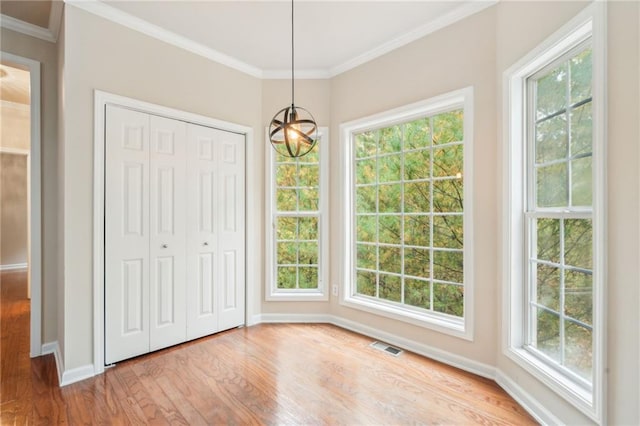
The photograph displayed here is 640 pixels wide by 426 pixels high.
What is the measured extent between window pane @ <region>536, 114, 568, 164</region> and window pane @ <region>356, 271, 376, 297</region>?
6.21 feet

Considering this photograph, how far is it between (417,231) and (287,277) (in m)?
1.64

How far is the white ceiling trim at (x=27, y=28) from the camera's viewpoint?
2594 mm

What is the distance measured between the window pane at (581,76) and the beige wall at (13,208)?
377 inches

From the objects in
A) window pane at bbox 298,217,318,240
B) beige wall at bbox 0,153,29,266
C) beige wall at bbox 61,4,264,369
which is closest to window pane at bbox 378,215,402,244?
window pane at bbox 298,217,318,240

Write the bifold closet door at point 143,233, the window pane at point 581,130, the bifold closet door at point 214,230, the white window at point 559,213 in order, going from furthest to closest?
the bifold closet door at point 214,230 → the bifold closet door at point 143,233 → the window pane at point 581,130 → the white window at point 559,213

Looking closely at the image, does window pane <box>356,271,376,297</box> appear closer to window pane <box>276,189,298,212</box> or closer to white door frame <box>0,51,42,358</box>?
window pane <box>276,189,298,212</box>

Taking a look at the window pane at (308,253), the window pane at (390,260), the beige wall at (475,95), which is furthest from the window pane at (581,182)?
the window pane at (308,253)

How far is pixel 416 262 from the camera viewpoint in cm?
294

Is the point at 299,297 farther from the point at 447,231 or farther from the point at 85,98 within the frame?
the point at 85,98

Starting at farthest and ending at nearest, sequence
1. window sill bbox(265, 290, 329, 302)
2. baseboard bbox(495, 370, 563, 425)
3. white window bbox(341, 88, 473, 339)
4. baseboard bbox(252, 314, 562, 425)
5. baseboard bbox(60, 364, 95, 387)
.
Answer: window sill bbox(265, 290, 329, 302), white window bbox(341, 88, 473, 339), baseboard bbox(60, 364, 95, 387), baseboard bbox(252, 314, 562, 425), baseboard bbox(495, 370, 563, 425)

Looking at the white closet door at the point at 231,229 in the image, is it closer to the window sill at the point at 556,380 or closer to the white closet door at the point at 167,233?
the white closet door at the point at 167,233

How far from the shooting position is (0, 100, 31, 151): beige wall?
16.5ft

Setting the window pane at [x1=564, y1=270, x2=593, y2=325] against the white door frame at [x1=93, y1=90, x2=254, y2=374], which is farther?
the white door frame at [x1=93, y1=90, x2=254, y2=374]

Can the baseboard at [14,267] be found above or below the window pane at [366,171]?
below
